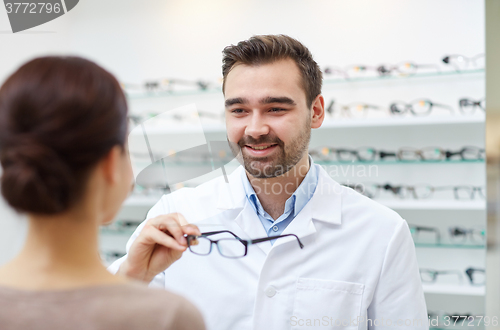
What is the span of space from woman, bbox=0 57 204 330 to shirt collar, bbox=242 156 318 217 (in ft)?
1.99

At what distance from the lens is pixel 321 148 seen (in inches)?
79.0

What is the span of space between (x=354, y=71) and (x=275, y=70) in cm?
105

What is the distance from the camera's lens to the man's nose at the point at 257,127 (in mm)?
992

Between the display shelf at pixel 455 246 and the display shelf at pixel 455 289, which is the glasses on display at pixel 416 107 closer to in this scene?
the display shelf at pixel 455 246

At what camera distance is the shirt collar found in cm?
102

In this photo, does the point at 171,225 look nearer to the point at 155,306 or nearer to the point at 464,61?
the point at 155,306

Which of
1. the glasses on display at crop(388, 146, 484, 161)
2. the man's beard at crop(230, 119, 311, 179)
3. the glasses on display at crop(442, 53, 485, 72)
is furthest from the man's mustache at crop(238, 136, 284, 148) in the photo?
the glasses on display at crop(442, 53, 485, 72)

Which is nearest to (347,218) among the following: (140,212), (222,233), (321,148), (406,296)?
(406,296)

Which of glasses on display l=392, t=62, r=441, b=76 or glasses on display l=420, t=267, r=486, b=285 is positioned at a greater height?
glasses on display l=392, t=62, r=441, b=76

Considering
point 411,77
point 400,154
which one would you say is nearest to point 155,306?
point 400,154

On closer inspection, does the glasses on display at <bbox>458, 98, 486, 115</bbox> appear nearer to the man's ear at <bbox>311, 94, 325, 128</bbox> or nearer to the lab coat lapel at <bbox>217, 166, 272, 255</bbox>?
the man's ear at <bbox>311, 94, 325, 128</bbox>

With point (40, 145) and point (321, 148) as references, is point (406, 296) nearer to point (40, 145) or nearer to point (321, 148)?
point (40, 145)

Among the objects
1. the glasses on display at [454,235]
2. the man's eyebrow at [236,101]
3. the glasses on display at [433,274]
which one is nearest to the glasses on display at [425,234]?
the glasses on display at [454,235]

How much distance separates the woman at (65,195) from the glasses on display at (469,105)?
1.76 metres
